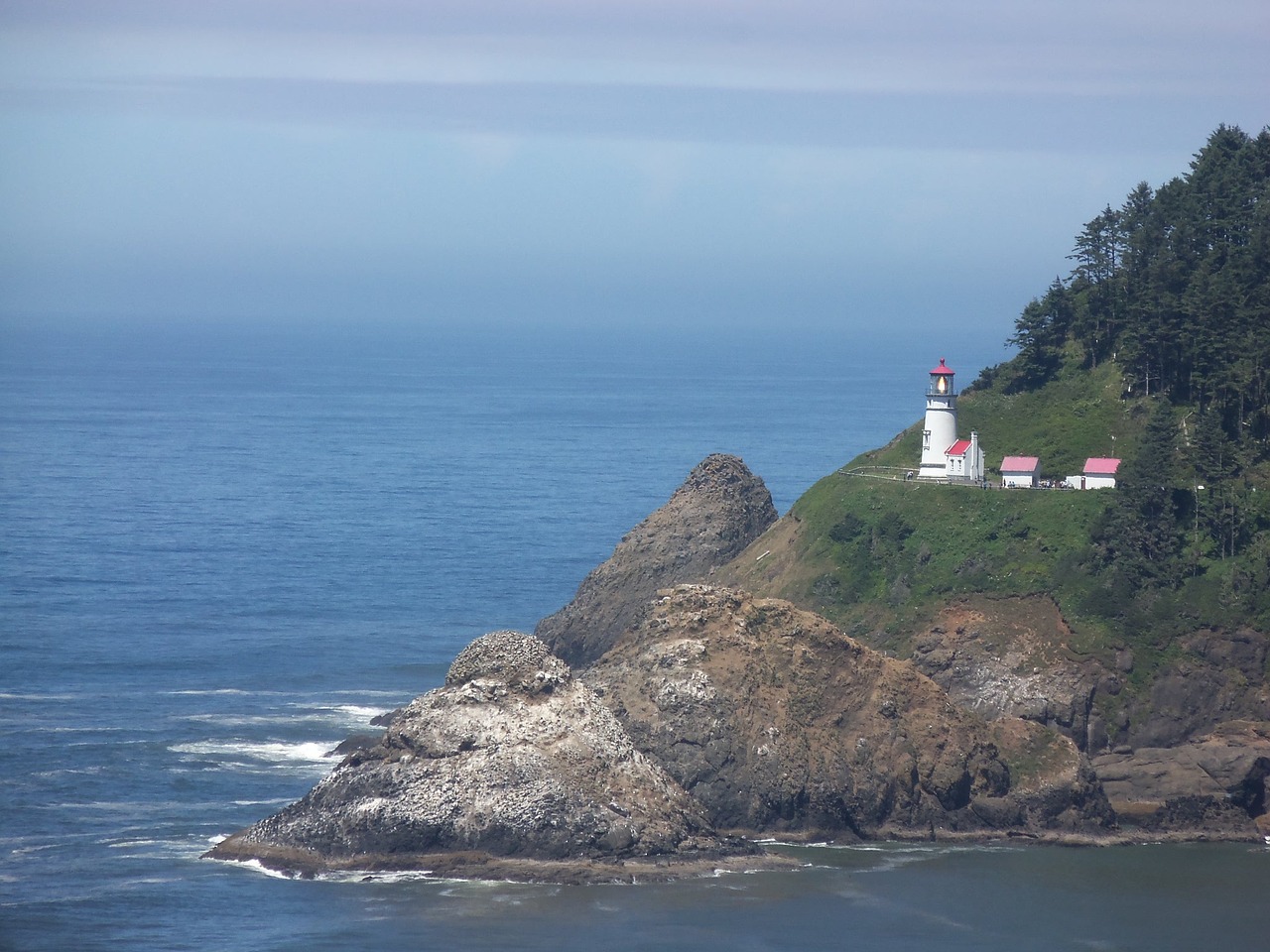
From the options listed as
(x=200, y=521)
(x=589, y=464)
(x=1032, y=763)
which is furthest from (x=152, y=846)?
(x=589, y=464)

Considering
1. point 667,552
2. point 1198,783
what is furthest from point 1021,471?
point 1198,783

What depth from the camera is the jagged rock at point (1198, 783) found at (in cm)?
7075

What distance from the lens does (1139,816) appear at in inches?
2790

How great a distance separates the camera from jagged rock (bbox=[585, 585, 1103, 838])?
69.2 meters

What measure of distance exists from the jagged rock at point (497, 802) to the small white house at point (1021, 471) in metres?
31.4

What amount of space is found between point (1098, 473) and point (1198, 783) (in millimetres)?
21298

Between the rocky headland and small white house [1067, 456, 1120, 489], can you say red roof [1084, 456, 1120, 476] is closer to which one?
small white house [1067, 456, 1120, 489]

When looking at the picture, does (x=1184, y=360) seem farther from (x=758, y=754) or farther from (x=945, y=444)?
(x=758, y=754)

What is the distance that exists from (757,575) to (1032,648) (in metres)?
15.8

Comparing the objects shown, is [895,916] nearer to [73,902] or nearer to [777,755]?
[777,755]

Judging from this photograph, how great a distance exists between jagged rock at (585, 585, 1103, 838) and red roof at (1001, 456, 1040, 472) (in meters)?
20.5

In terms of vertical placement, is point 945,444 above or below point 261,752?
above

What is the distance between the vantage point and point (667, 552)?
3775 inches

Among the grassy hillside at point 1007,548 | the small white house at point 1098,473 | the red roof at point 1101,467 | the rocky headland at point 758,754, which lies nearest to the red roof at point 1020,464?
the grassy hillside at point 1007,548
